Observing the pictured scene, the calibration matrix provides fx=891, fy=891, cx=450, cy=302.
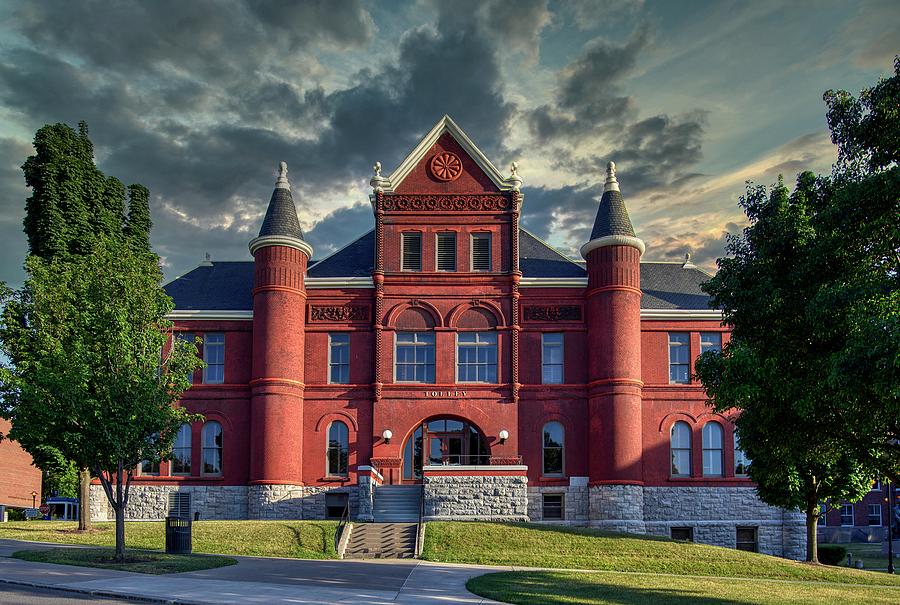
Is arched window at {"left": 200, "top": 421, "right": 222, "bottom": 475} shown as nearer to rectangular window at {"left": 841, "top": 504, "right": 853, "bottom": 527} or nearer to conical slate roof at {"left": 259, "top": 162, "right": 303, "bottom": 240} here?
conical slate roof at {"left": 259, "top": 162, "right": 303, "bottom": 240}

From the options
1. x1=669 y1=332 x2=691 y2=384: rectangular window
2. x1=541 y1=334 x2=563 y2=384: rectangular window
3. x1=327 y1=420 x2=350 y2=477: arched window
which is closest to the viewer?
x1=327 y1=420 x2=350 y2=477: arched window

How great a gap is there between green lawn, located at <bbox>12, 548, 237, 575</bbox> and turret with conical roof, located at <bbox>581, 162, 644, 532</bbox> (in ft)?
55.7

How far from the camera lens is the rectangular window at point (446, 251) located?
39.2 m

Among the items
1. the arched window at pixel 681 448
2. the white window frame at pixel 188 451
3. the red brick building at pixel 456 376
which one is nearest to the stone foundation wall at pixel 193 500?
the red brick building at pixel 456 376

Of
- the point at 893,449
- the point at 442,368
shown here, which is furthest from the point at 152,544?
the point at 893,449

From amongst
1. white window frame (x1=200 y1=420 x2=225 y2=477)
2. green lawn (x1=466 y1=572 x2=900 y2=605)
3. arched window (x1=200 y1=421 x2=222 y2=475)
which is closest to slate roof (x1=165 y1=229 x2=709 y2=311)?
white window frame (x1=200 y1=420 x2=225 y2=477)

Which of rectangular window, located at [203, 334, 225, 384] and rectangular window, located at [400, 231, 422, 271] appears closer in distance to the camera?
rectangular window, located at [400, 231, 422, 271]

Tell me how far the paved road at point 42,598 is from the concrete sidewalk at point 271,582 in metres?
0.37

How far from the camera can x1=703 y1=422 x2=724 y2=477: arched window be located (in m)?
38.8

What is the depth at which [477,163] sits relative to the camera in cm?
3944

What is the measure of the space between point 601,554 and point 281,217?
65.0ft

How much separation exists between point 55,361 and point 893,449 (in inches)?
855

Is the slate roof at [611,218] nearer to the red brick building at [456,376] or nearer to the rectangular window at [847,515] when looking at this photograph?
the red brick building at [456,376]

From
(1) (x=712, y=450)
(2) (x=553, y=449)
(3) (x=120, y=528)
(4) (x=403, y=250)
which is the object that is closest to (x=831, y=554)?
(1) (x=712, y=450)
